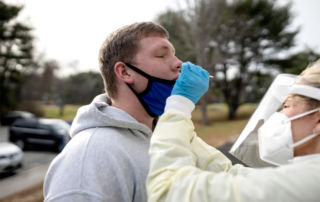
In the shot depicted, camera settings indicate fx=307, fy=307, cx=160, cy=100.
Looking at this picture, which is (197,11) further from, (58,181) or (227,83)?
(58,181)

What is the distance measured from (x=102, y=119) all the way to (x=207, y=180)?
2.38 feet

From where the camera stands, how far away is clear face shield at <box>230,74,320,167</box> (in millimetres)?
1326

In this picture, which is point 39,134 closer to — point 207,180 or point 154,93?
point 154,93

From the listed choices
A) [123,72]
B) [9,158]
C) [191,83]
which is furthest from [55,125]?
[191,83]

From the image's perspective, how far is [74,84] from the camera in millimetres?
38750

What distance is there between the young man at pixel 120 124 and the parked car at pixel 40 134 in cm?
1313

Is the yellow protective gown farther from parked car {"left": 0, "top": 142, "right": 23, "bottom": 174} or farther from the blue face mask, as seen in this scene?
parked car {"left": 0, "top": 142, "right": 23, "bottom": 174}

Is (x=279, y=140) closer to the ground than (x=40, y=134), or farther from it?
farther from it

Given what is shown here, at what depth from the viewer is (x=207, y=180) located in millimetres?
1100

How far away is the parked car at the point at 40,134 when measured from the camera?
14.5 meters

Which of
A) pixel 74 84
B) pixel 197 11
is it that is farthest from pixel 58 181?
pixel 74 84

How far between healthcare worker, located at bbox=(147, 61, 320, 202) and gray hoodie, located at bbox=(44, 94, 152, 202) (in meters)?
0.28

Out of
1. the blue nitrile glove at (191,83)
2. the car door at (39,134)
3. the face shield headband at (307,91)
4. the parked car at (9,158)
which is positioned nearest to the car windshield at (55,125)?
the car door at (39,134)

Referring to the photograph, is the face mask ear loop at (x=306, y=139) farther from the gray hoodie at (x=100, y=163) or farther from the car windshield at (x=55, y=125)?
the car windshield at (x=55, y=125)
